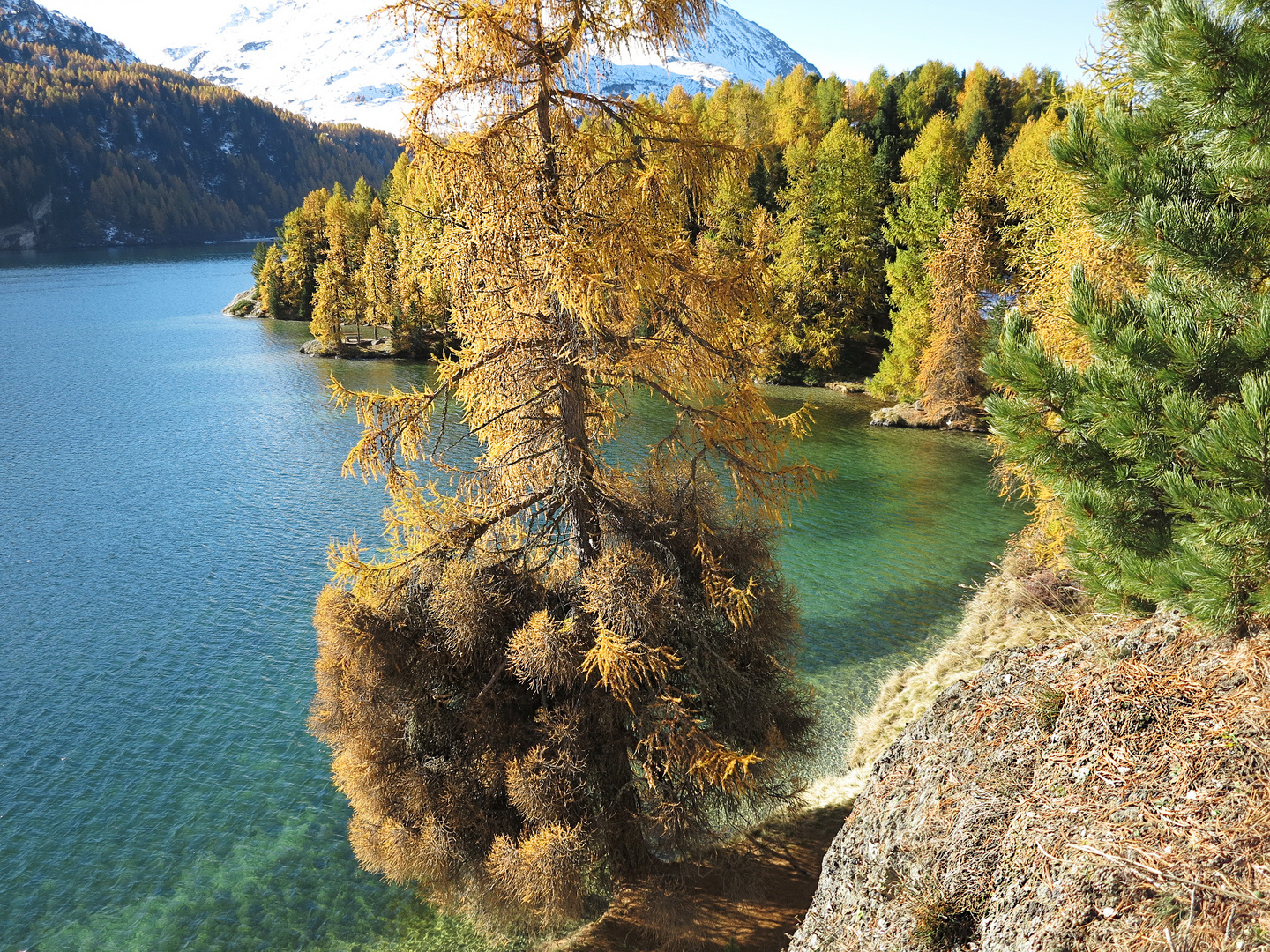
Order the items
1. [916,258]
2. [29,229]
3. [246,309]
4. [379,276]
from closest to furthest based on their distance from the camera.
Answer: [916,258]
[379,276]
[246,309]
[29,229]

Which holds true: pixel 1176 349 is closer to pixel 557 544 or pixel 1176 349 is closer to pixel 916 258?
pixel 557 544

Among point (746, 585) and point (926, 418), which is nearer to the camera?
point (746, 585)

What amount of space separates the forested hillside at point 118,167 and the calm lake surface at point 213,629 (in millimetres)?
137150

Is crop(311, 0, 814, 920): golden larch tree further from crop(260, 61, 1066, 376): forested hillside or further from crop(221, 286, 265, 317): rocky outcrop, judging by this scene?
crop(221, 286, 265, 317): rocky outcrop

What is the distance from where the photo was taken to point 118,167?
157 m

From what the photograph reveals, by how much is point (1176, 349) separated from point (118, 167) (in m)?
196

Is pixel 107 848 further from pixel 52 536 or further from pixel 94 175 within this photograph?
pixel 94 175

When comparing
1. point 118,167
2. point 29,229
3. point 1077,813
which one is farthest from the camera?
point 118,167

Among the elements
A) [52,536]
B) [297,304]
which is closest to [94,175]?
[297,304]

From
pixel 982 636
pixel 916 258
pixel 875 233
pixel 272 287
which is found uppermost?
pixel 875 233

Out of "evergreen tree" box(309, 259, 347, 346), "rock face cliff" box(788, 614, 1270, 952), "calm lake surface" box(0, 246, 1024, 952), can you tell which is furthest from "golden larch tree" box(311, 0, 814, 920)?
"evergreen tree" box(309, 259, 347, 346)

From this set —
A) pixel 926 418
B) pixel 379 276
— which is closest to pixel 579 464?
pixel 926 418

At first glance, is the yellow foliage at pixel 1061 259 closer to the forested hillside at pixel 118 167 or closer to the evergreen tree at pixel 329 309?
the evergreen tree at pixel 329 309

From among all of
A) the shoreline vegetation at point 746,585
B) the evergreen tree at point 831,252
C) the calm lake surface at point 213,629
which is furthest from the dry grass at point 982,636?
the evergreen tree at point 831,252
